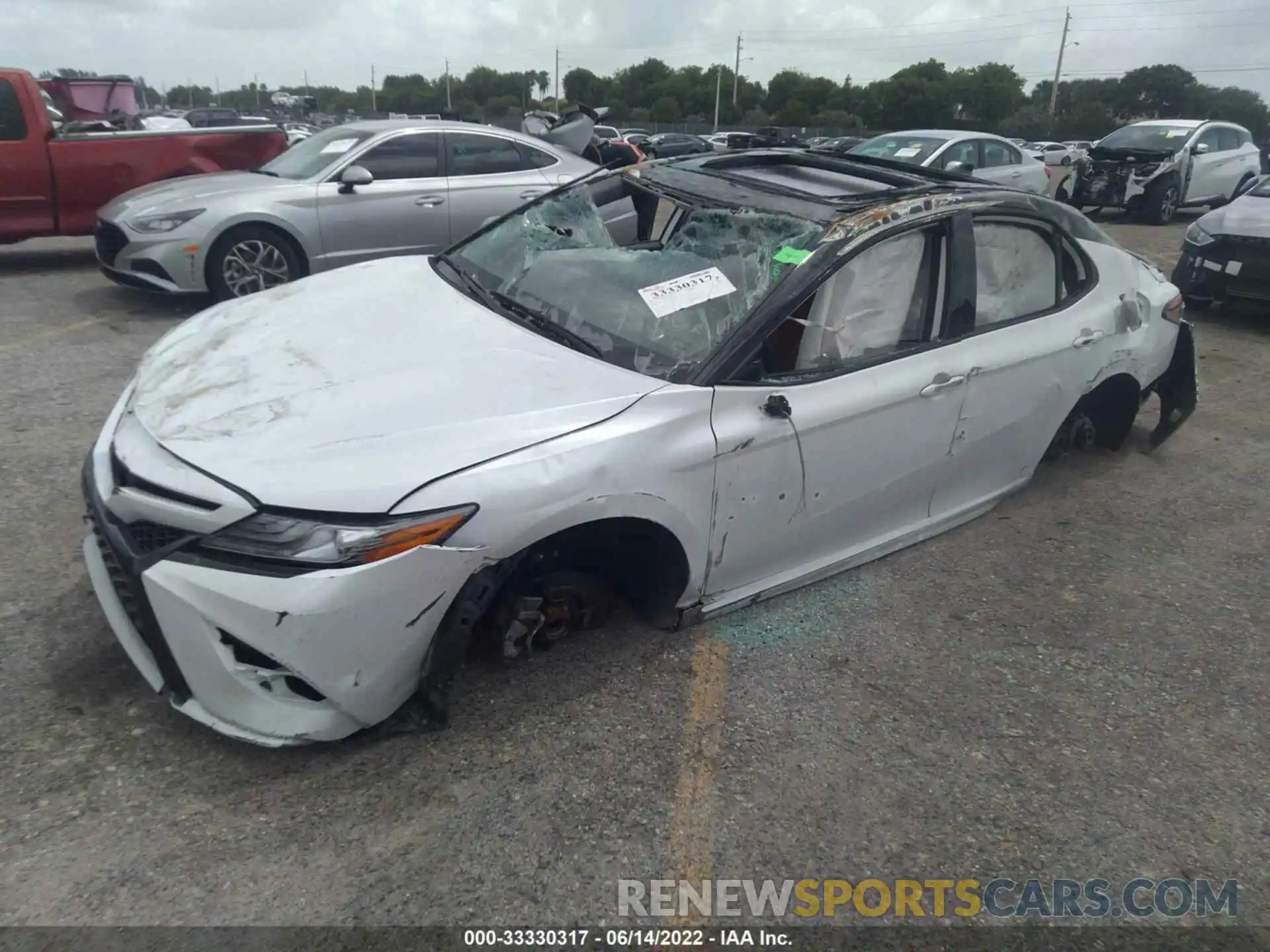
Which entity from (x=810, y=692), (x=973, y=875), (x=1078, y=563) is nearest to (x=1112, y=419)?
(x=1078, y=563)

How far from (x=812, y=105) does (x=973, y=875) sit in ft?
263

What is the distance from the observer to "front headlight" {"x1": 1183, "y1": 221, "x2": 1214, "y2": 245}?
7.90 meters

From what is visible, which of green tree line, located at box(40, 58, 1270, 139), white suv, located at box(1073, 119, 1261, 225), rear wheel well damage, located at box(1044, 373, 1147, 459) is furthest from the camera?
green tree line, located at box(40, 58, 1270, 139)

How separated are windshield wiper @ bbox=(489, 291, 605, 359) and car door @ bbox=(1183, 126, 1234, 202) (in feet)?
47.0

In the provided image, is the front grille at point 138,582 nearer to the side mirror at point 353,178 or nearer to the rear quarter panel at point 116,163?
the side mirror at point 353,178

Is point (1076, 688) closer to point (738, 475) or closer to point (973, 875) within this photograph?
point (973, 875)

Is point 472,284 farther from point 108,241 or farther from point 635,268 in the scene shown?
point 108,241

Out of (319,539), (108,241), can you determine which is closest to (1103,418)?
(319,539)

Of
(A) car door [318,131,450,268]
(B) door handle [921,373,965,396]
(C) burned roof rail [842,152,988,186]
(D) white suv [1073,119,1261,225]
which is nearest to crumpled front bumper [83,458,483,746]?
(B) door handle [921,373,965,396]

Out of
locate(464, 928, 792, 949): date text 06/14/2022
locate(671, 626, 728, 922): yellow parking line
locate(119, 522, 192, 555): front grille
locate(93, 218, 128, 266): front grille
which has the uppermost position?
locate(93, 218, 128, 266): front grille

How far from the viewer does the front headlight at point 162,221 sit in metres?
6.60

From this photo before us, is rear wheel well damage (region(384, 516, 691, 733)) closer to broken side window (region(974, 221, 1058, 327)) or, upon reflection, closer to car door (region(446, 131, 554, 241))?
broken side window (region(974, 221, 1058, 327))

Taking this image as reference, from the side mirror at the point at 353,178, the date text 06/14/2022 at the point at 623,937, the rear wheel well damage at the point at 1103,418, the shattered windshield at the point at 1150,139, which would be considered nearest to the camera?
the date text 06/14/2022 at the point at 623,937

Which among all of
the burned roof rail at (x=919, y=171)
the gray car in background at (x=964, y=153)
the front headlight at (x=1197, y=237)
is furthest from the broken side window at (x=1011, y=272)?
the gray car in background at (x=964, y=153)
